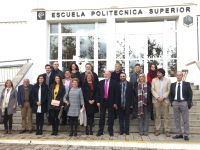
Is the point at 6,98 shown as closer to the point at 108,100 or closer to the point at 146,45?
the point at 108,100

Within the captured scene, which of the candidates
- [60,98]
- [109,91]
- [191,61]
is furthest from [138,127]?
[191,61]

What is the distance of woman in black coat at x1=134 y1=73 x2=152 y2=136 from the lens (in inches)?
295

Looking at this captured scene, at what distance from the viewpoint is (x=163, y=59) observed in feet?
41.2

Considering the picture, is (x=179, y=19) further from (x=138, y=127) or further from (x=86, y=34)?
(x=138, y=127)

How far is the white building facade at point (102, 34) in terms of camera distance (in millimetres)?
12227

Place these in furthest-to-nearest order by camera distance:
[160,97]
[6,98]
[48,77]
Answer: [48,77], [6,98], [160,97]

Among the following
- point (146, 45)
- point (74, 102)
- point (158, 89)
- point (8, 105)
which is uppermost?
point (146, 45)

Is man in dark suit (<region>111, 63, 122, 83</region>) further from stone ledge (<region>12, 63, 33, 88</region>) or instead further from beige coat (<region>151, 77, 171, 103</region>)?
stone ledge (<region>12, 63, 33, 88</region>)

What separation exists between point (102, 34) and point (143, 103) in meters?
6.29

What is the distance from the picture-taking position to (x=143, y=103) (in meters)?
7.48

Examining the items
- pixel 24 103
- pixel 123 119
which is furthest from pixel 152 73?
pixel 24 103

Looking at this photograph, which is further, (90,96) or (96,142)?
(90,96)

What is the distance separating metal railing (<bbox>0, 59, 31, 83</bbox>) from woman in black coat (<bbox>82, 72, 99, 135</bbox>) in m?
6.08

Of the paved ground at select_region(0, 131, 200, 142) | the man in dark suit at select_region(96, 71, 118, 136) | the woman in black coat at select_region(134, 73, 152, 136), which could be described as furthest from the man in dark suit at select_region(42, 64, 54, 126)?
the woman in black coat at select_region(134, 73, 152, 136)
